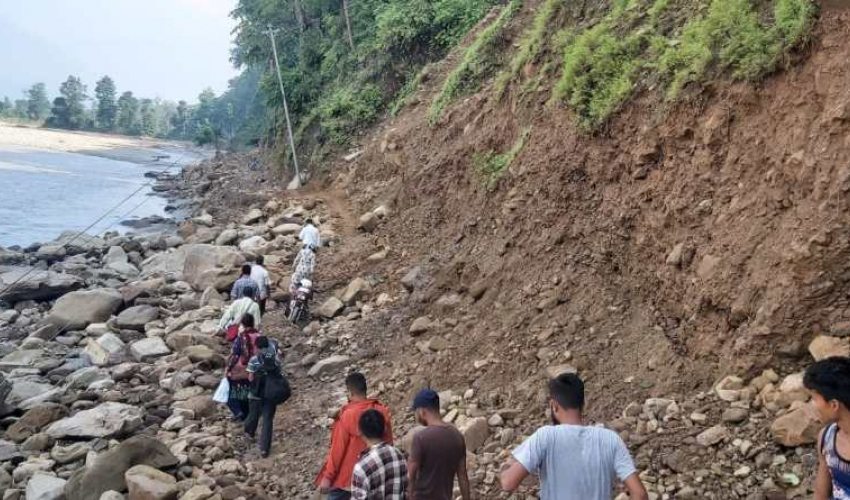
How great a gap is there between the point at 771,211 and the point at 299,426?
5.45 metres

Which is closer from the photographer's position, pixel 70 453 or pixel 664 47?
pixel 664 47

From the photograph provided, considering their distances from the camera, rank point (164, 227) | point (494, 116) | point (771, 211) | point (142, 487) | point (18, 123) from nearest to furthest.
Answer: point (771, 211) < point (142, 487) < point (494, 116) < point (164, 227) < point (18, 123)

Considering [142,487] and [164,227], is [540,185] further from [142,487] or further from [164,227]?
[164,227]

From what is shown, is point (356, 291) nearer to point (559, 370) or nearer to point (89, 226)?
point (559, 370)

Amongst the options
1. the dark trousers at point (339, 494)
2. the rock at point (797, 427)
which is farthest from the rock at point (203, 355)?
the rock at point (797, 427)

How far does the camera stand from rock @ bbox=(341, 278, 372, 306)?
11.2 m

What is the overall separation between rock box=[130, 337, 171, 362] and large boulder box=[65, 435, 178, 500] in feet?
13.7

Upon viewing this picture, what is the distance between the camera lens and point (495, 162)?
1098cm

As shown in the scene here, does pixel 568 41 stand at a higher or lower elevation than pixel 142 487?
higher

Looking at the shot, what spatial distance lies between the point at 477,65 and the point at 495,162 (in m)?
4.40

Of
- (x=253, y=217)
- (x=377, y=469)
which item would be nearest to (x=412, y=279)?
(x=377, y=469)

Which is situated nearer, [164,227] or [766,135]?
[766,135]

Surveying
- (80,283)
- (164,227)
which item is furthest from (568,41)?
(164,227)

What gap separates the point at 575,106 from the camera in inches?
344
